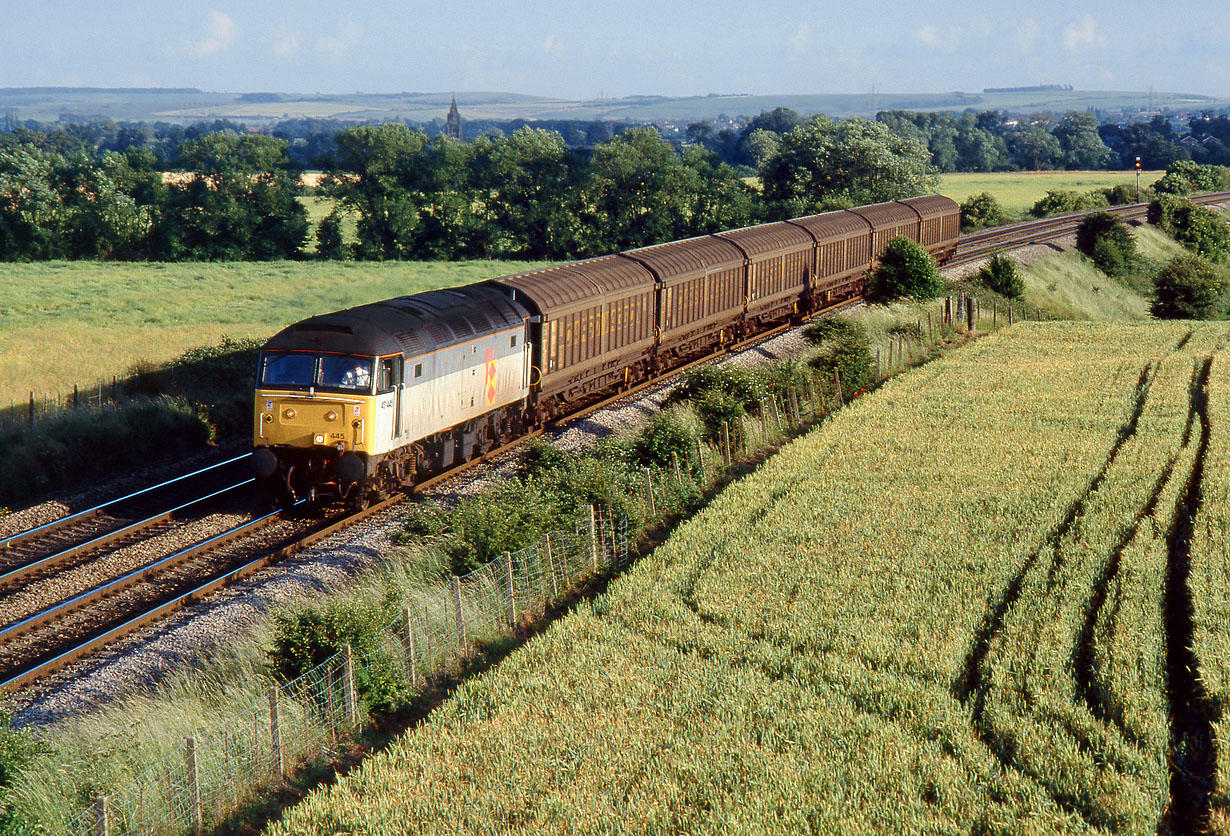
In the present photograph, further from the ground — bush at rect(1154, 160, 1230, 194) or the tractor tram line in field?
bush at rect(1154, 160, 1230, 194)

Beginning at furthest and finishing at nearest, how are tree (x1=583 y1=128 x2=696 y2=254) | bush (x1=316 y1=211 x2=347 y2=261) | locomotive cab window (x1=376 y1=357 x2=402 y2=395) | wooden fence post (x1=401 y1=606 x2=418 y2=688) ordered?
tree (x1=583 y1=128 x2=696 y2=254), bush (x1=316 y1=211 x2=347 y2=261), locomotive cab window (x1=376 y1=357 x2=402 y2=395), wooden fence post (x1=401 y1=606 x2=418 y2=688)

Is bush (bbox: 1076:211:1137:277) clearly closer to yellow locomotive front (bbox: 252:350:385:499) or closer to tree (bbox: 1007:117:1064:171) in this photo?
yellow locomotive front (bbox: 252:350:385:499)

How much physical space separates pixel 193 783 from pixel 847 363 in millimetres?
25202

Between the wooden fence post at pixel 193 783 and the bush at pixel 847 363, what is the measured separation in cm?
2410

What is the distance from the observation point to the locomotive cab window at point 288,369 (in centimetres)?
2036

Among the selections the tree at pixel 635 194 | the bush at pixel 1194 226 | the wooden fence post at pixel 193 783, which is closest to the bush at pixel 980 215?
the bush at pixel 1194 226

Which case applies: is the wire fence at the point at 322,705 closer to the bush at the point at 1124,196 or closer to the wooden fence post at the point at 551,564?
→ the wooden fence post at the point at 551,564

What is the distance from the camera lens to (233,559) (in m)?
19.1

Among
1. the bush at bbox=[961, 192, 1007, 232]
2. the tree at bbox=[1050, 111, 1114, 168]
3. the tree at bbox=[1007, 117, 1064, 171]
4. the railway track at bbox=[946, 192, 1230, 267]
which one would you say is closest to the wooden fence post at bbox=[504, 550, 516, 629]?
the railway track at bbox=[946, 192, 1230, 267]

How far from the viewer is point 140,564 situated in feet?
61.4

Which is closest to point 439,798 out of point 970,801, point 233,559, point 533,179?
point 970,801

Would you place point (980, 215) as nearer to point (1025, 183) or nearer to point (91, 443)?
point (1025, 183)

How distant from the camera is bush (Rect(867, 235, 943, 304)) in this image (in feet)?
146

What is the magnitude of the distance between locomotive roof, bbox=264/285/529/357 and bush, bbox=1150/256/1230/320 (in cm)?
4250
